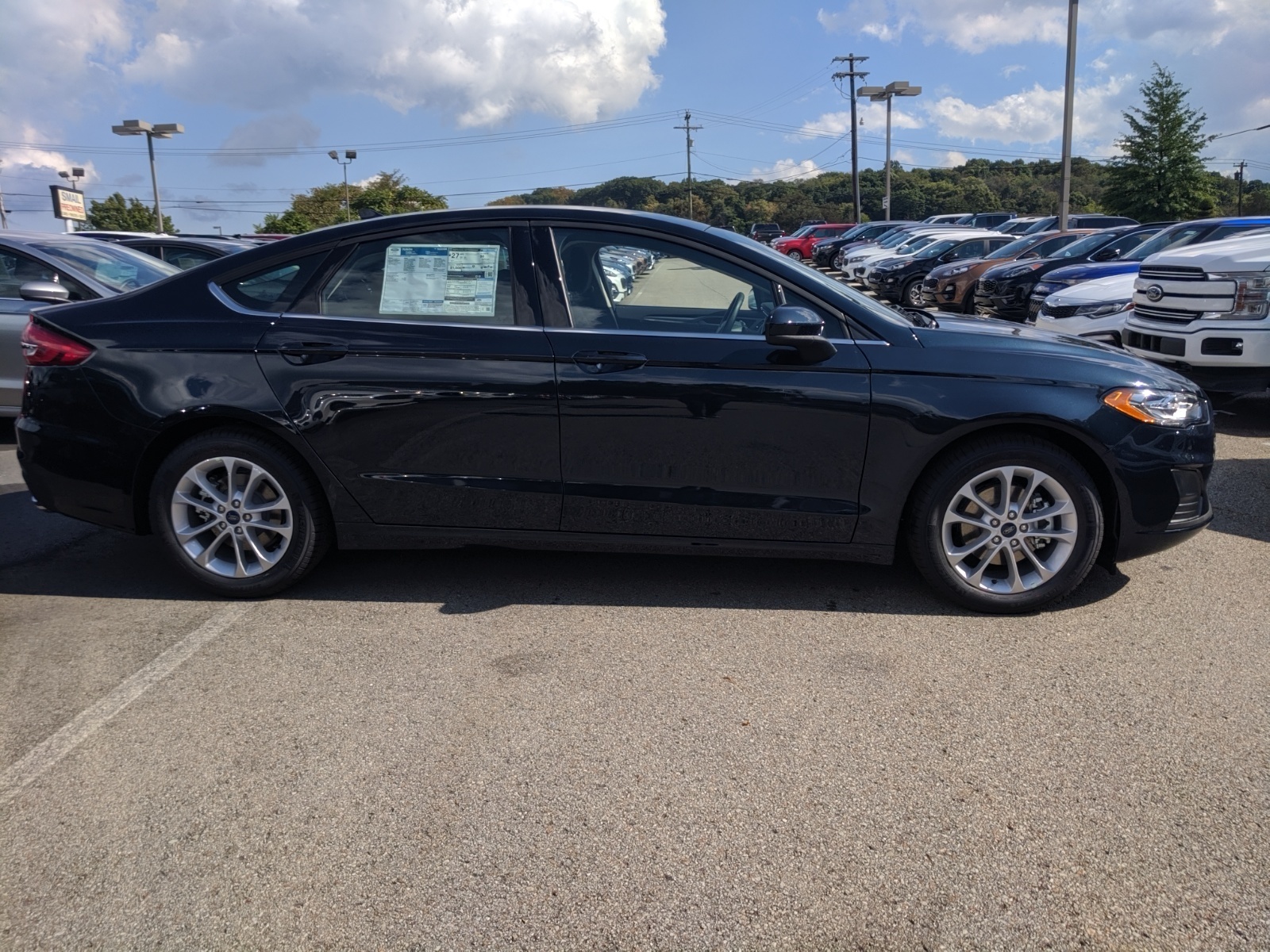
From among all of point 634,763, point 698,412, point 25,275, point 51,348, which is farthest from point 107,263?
point 634,763

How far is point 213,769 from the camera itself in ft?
9.77

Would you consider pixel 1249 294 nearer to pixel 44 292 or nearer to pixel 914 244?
pixel 44 292

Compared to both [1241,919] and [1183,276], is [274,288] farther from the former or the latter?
[1183,276]

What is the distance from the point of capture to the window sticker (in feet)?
13.7

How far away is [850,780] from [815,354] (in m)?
1.75

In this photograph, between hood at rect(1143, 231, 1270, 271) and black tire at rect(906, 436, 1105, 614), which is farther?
hood at rect(1143, 231, 1270, 271)

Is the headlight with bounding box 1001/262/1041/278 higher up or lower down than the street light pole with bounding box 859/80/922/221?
lower down

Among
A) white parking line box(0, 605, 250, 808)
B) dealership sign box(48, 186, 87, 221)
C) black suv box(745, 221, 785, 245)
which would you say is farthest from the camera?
black suv box(745, 221, 785, 245)

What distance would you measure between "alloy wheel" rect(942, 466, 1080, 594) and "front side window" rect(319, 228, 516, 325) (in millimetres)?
2083

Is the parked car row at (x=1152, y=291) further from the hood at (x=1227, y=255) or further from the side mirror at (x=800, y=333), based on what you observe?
the side mirror at (x=800, y=333)

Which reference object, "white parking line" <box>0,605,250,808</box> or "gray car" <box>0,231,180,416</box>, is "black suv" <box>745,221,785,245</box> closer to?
"gray car" <box>0,231,180,416</box>

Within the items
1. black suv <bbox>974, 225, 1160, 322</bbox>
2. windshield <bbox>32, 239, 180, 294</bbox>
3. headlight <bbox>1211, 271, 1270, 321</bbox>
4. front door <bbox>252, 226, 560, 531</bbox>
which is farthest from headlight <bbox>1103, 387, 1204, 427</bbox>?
black suv <bbox>974, 225, 1160, 322</bbox>

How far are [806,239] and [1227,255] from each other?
3302 centimetres

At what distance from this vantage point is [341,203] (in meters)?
63.0
